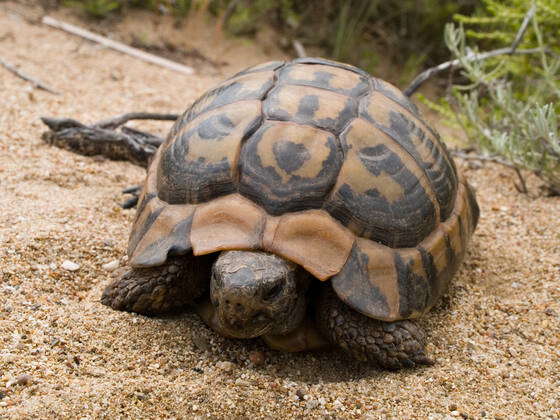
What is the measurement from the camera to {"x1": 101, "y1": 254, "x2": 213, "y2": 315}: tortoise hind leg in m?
2.20

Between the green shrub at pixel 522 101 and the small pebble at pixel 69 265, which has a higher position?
the green shrub at pixel 522 101

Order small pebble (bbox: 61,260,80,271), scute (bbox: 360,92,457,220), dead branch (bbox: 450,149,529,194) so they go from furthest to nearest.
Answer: dead branch (bbox: 450,149,529,194) < small pebble (bbox: 61,260,80,271) < scute (bbox: 360,92,457,220)

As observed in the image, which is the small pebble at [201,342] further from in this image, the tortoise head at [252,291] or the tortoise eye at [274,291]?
the tortoise eye at [274,291]

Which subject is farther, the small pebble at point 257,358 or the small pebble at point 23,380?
the small pebble at point 257,358

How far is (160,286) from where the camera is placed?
2188 millimetres

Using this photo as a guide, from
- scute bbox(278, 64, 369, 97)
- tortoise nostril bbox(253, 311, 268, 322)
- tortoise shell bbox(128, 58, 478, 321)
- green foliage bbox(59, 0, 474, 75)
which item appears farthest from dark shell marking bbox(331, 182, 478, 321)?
green foliage bbox(59, 0, 474, 75)

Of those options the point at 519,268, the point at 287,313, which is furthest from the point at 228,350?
the point at 519,268

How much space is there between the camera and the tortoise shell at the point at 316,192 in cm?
202

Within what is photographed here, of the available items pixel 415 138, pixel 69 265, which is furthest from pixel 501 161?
pixel 69 265

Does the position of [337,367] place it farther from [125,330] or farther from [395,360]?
[125,330]

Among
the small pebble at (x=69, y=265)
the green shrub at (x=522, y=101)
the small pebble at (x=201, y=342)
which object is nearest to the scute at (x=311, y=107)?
the small pebble at (x=201, y=342)

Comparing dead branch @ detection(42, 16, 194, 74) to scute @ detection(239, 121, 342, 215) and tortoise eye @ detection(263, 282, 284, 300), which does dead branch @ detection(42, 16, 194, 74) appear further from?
tortoise eye @ detection(263, 282, 284, 300)

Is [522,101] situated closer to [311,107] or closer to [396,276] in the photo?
[311,107]

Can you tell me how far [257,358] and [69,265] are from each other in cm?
86
